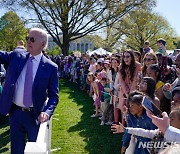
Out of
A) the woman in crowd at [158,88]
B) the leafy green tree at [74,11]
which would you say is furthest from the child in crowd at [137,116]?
the leafy green tree at [74,11]

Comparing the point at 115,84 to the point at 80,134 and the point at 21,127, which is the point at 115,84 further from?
the point at 21,127

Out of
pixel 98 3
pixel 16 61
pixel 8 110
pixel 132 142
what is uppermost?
pixel 98 3

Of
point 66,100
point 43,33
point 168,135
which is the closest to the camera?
point 168,135

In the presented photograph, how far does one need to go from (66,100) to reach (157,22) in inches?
1580

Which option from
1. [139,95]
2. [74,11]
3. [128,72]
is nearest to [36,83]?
[139,95]

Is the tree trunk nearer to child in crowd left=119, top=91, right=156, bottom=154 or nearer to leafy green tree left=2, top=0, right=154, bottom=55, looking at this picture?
leafy green tree left=2, top=0, right=154, bottom=55

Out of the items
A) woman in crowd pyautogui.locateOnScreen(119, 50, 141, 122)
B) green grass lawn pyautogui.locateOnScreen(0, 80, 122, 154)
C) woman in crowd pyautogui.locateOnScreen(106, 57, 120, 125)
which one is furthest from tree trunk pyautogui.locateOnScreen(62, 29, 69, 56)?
woman in crowd pyautogui.locateOnScreen(119, 50, 141, 122)

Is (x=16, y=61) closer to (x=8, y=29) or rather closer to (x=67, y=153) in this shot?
(x=67, y=153)

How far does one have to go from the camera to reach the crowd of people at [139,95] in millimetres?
3359

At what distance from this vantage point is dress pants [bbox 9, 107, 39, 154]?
3.89 m

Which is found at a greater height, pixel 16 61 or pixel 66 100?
pixel 16 61

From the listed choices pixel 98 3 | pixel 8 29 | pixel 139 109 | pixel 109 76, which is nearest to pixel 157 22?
pixel 98 3

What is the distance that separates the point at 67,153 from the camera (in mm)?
5777

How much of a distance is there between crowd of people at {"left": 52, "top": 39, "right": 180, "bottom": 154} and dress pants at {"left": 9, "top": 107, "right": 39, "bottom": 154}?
95 cm
